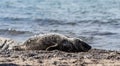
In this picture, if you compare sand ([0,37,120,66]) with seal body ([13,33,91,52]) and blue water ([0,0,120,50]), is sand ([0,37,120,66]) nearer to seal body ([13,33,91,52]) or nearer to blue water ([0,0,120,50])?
seal body ([13,33,91,52])

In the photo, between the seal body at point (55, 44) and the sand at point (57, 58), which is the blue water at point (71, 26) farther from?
the sand at point (57, 58)

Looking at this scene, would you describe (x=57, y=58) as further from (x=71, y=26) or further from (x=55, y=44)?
(x=71, y=26)

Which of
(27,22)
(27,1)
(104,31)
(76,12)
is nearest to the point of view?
(104,31)

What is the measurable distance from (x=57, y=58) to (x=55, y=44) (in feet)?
4.17

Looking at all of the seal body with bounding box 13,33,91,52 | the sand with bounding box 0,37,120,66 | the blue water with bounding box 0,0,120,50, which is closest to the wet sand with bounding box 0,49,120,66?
the sand with bounding box 0,37,120,66

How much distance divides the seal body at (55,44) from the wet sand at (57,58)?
0.29m

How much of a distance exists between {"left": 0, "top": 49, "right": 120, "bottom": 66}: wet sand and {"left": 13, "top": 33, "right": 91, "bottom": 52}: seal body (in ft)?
0.97

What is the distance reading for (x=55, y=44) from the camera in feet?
33.2

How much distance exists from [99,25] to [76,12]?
501 centimetres

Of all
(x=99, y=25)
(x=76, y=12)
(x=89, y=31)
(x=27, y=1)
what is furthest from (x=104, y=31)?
(x=27, y=1)

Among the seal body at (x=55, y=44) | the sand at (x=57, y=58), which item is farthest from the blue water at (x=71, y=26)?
the sand at (x=57, y=58)

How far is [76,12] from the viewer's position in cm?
2086

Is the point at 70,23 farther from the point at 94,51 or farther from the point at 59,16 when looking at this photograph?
the point at 94,51

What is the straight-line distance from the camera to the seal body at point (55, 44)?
9984 mm
